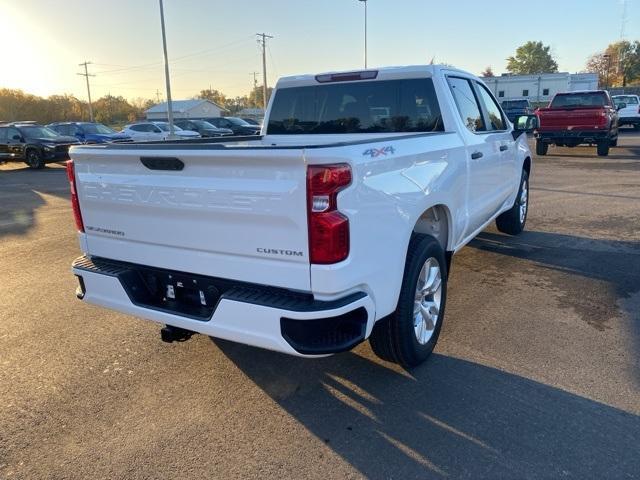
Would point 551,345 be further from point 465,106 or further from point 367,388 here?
point 465,106

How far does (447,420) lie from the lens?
293cm

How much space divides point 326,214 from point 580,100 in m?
17.3

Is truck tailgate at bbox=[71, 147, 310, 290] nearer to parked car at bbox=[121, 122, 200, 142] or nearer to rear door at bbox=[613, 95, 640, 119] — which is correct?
parked car at bbox=[121, 122, 200, 142]

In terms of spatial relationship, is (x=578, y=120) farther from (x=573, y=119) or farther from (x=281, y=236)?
(x=281, y=236)

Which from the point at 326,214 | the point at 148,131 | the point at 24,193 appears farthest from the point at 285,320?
the point at 148,131

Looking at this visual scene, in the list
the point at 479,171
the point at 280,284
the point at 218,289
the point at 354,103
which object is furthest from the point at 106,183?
the point at 479,171

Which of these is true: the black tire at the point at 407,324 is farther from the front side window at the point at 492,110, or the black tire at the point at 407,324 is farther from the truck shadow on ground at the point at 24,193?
the truck shadow on ground at the point at 24,193

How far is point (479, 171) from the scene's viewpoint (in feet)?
15.3

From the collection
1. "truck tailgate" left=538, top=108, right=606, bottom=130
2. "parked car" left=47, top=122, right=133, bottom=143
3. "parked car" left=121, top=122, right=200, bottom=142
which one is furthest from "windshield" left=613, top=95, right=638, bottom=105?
"parked car" left=47, top=122, right=133, bottom=143

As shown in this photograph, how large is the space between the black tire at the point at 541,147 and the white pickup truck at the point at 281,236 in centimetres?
1510

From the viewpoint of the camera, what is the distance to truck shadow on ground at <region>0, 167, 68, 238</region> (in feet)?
29.3

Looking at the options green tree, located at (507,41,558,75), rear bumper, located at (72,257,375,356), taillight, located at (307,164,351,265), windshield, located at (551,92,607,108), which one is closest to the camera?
taillight, located at (307,164,351,265)

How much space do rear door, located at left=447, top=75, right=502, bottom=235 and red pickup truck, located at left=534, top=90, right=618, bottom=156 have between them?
11.9m

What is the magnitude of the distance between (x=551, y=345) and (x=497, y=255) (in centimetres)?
252
